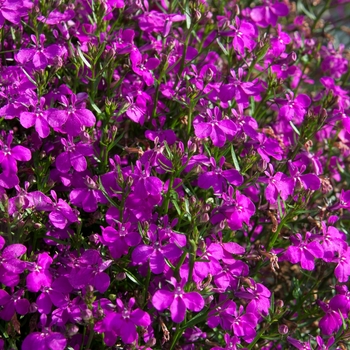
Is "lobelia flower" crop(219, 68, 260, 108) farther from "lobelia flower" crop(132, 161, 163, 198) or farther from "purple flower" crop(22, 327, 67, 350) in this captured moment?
"purple flower" crop(22, 327, 67, 350)

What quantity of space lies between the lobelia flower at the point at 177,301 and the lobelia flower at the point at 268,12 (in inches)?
47.8

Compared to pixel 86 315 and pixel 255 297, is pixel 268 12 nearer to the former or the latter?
pixel 255 297

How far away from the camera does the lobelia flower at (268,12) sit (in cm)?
237

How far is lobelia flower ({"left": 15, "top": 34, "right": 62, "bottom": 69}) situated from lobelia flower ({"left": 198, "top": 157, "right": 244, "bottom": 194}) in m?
0.56

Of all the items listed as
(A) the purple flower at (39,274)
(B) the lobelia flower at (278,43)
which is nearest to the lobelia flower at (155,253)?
(A) the purple flower at (39,274)

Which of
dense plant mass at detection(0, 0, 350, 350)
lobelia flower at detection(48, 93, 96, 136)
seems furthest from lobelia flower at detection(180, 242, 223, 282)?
lobelia flower at detection(48, 93, 96, 136)

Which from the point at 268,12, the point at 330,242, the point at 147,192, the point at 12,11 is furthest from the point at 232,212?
the point at 268,12

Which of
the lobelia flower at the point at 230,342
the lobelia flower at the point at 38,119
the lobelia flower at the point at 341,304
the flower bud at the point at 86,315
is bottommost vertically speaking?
the lobelia flower at the point at 230,342

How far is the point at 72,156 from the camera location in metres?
1.74

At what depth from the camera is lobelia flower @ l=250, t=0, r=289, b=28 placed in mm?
2365

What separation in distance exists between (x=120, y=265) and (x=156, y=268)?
6.8 inches

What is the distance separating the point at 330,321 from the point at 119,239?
0.67 m

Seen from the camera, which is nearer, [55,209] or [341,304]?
[55,209]

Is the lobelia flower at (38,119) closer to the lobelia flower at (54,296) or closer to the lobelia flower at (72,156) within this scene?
the lobelia flower at (72,156)
